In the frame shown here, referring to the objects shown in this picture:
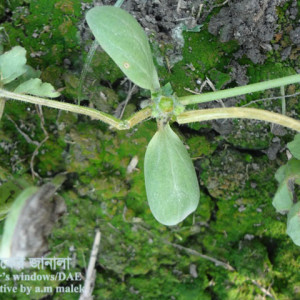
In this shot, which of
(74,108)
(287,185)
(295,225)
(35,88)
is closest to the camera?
(74,108)

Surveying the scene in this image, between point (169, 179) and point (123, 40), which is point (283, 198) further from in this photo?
point (123, 40)

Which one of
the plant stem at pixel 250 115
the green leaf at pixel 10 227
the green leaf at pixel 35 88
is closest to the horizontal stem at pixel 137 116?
the plant stem at pixel 250 115

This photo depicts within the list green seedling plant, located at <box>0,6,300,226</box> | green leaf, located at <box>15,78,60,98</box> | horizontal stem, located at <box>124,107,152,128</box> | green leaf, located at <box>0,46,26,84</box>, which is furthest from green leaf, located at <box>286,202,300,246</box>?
green leaf, located at <box>0,46,26,84</box>

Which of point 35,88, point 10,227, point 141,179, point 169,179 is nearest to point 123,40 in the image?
point 35,88

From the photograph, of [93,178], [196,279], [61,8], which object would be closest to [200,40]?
[61,8]

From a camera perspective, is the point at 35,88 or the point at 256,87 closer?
the point at 256,87

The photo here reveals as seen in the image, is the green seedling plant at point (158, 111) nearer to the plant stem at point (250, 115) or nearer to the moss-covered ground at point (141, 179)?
the plant stem at point (250, 115)

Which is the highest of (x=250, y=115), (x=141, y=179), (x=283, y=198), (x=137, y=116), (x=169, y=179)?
(x=250, y=115)

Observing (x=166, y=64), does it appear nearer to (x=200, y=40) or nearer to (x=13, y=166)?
(x=200, y=40)
